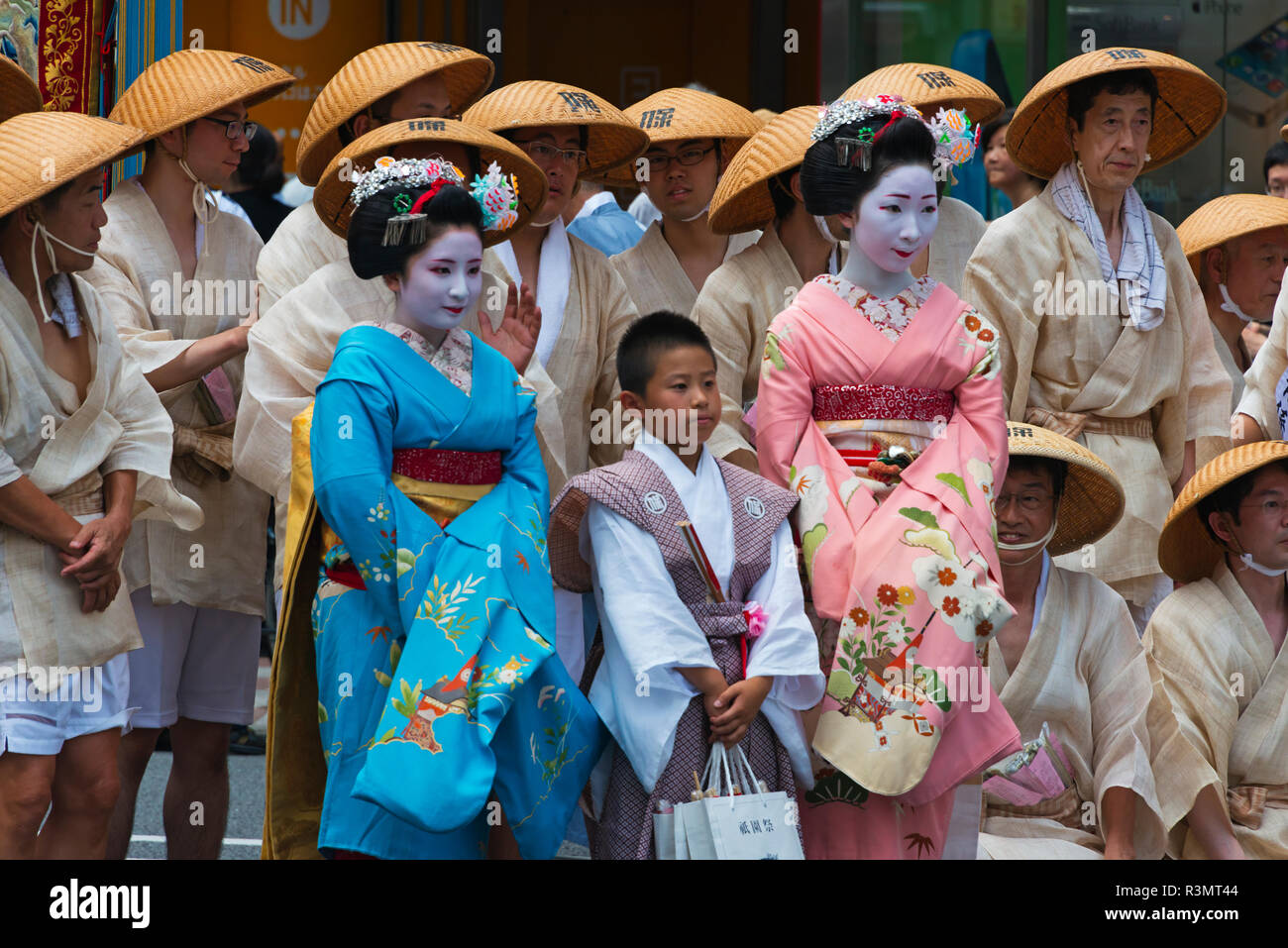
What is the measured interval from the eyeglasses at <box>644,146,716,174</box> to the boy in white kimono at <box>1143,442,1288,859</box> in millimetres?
1865

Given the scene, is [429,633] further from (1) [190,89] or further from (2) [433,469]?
(1) [190,89]

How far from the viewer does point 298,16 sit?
9172mm

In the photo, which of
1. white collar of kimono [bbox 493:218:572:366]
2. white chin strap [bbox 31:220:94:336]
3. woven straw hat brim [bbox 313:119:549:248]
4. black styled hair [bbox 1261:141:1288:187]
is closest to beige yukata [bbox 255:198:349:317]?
woven straw hat brim [bbox 313:119:549:248]

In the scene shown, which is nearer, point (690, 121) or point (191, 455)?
point (191, 455)

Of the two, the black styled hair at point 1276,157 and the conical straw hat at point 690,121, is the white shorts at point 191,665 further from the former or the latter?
the black styled hair at point 1276,157

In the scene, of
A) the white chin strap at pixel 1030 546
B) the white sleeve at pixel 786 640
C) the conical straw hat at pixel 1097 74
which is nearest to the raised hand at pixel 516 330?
the white sleeve at pixel 786 640

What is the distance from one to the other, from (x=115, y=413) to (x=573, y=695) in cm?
135

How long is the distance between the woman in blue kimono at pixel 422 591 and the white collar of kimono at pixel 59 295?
0.63 metres

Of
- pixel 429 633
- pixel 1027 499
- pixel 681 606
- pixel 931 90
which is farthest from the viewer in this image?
pixel 931 90

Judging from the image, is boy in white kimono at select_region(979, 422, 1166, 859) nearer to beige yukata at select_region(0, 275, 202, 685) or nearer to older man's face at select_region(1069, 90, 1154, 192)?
older man's face at select_region(1069, 90, 1154, 192)

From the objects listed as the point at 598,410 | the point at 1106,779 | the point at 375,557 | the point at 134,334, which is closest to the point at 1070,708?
the point at 1106,779

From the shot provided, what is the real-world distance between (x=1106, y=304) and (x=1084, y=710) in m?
1.26

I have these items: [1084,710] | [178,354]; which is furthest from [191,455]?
[1084,710]
